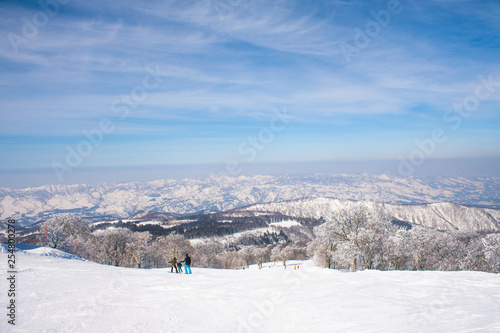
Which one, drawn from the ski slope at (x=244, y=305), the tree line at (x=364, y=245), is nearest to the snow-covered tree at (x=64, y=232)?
the tree line at (x=364, y=245)

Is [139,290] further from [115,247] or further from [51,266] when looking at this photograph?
[115,247]

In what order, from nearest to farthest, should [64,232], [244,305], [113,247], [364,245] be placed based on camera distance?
[244,305] → [364,245] → [64,232] → [113,247]

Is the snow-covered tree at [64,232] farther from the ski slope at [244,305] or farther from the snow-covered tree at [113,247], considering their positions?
the ski slope at [244,305]

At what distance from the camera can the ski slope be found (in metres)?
11.3

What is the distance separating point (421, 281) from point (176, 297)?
18.0m

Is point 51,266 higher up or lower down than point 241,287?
higher up

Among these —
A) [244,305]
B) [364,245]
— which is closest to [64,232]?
[244,305]

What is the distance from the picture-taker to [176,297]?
16.1 meters

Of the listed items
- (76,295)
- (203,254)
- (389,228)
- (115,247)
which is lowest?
(203,254)

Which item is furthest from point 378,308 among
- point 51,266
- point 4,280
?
point 51,266

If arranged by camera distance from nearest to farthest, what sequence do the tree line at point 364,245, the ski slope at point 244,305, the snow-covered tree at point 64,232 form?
1. the ski slope at point 244,305
2. the tree line at point 364,245
3. the snow-covered tree at point 64,232

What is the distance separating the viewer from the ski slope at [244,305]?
11266 millimetres

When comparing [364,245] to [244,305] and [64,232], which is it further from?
[64,232]

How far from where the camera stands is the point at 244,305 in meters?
15.3
